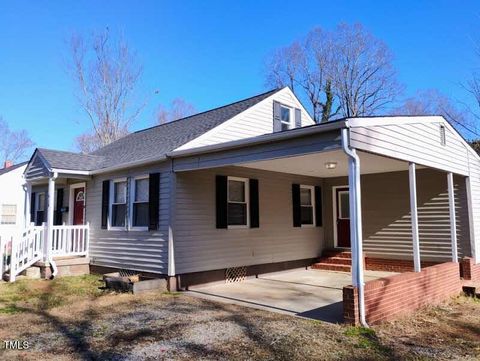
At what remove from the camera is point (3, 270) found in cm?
1001

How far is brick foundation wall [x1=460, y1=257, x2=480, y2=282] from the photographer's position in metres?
9.34

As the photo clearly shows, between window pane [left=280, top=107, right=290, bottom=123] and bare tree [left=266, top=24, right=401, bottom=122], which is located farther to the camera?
bare tree [left=266, top=24, right=401, bottom=122]

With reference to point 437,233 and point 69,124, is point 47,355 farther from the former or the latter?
point 69,124

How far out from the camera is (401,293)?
21.5ft

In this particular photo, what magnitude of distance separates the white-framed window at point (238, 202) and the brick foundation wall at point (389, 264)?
3.92 meters

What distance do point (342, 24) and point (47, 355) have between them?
99.3ft

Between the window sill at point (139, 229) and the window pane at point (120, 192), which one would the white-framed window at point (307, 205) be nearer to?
the window sill at point (139, 229)

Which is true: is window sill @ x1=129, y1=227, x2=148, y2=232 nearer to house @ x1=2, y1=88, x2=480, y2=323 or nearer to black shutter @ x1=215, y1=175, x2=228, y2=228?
house @ x1=2, y1=88, x2=480, y2=323

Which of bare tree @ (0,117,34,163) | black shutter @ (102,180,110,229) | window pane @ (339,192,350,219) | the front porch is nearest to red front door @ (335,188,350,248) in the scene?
window pane @ (339,192,350,219)

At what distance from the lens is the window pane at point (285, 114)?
13.6 metres

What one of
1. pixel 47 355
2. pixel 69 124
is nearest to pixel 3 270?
pixel 47 355

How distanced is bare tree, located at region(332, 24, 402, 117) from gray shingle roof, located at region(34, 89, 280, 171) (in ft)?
56.8

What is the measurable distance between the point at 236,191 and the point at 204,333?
5256 millimetres

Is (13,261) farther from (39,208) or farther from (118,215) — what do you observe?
(39,208)
